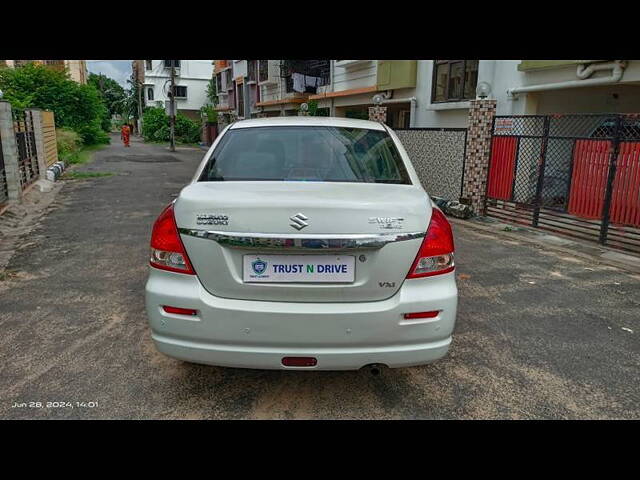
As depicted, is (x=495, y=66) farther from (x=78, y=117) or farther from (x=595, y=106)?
(x=78, y=117)

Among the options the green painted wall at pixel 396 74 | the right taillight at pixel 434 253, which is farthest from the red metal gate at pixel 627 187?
the green painted wall at pixel 396 74

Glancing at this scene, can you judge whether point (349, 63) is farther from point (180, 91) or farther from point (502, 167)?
point (180, 91)

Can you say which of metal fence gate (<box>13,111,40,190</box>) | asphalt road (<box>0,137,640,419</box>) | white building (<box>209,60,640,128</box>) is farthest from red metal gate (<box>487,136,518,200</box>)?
metal fence gate (<box>13,111,40,190</box>)

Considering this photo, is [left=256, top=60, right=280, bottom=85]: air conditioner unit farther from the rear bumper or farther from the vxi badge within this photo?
the rear bumper

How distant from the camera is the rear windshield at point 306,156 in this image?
119 inches

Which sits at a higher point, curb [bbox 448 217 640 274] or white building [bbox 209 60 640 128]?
white building [bbox 209 60 640 128]

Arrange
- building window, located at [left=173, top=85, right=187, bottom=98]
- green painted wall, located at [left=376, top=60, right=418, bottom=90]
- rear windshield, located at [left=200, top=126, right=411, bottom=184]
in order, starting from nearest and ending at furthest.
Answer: rear windshield, located at [left=200, top=126, right=411, bottom=184] < green painted wall, located at [left=376, top=60, right=418, bottom=90] < building window, located at [left=173, top=85, right=187, bottom=98]

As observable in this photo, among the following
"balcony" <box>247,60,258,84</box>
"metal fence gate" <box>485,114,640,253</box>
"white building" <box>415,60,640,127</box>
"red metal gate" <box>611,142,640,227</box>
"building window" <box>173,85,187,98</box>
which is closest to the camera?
"red metal gate" <box>611,142,640,227</box>

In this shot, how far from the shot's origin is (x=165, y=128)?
1650 inches

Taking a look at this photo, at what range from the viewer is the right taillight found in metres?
2.46

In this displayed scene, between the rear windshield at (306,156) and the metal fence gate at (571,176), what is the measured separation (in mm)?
5033

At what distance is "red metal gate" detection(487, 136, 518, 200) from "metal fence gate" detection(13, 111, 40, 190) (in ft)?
31.5
